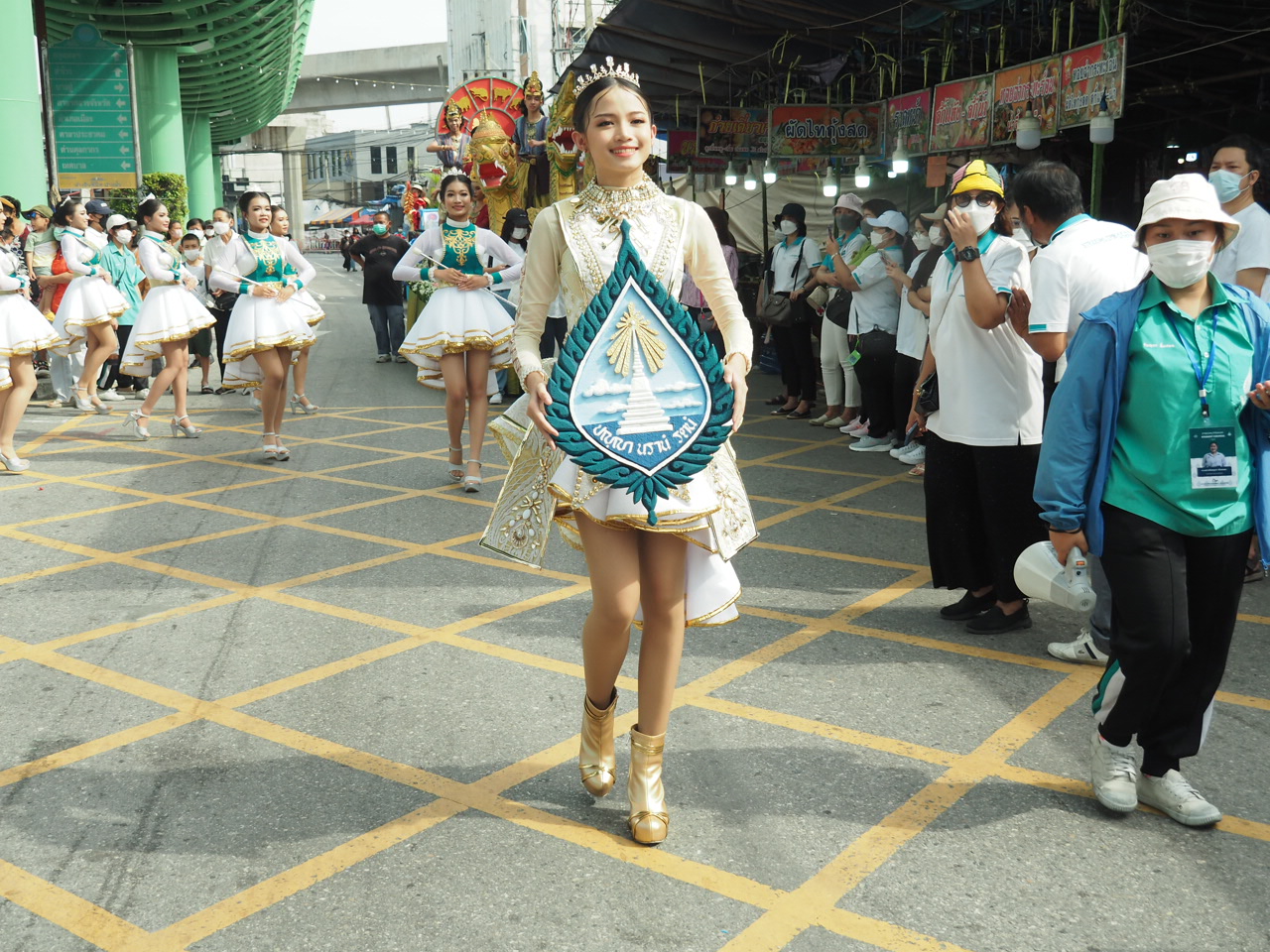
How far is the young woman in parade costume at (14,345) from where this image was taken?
881cm

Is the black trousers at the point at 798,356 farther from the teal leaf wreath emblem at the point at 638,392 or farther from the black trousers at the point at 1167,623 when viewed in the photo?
the teal leaf wreath emblem at the point at 638,392

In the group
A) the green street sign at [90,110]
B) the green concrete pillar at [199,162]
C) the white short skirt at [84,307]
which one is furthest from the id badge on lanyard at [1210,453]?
the green concrete pillar at [199,162]

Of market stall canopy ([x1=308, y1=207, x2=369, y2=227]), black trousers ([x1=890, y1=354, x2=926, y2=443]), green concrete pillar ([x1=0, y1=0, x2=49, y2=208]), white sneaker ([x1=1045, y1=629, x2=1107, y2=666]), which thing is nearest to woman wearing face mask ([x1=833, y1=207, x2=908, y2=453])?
black trousers ([x1=890, y1=354, x2=926, y2=443])

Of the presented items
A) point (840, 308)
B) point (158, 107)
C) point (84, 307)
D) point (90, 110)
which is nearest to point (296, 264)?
point (84, 307)

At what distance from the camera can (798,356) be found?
1136 centimetres

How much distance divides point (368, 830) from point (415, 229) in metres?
17.5

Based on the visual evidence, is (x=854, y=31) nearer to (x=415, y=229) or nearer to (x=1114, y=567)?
(x=415, y=229)

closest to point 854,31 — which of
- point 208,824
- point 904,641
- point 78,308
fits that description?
point 78,308

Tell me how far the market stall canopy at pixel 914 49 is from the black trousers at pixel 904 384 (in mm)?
2756

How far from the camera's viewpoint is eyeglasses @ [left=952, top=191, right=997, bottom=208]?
495 cm

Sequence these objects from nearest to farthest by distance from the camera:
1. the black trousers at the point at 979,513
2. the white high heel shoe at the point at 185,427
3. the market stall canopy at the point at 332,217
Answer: the black trousers at the point at 979,513 → the white high heel shoe at the point at 185,427 → the market stall canopy at the point at 332,217

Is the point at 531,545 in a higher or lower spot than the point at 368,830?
higher

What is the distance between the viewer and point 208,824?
3496mm

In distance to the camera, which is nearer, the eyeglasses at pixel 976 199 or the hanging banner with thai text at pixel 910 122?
the eyeglasses at pixel 976 199
